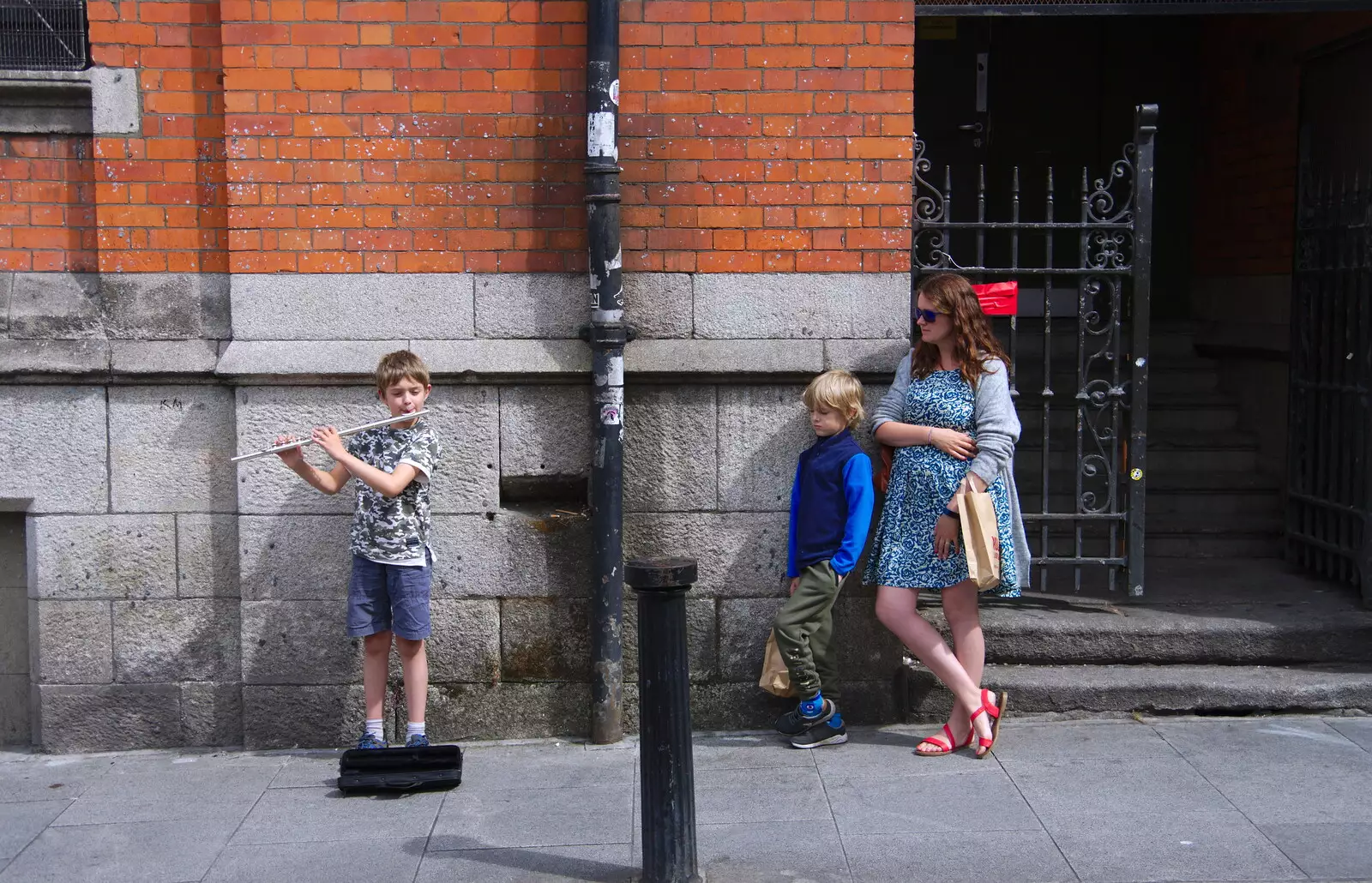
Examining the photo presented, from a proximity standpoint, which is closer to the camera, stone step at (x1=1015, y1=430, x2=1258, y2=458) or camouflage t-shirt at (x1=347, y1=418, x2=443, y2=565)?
camouflage t-shirt at (x1=347, y1=418, x2=443, y2=565)

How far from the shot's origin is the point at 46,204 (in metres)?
5.52

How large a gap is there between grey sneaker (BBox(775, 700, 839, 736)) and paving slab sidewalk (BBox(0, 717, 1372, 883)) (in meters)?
0.09

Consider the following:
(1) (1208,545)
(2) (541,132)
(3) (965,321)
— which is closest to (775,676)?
(3) (965,321)

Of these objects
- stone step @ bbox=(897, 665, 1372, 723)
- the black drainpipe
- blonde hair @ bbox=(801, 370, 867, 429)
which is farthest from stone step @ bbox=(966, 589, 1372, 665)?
the black drainpipe

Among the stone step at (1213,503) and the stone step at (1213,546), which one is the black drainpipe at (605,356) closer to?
the stone step at (1213,503)

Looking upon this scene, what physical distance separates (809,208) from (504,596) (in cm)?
202

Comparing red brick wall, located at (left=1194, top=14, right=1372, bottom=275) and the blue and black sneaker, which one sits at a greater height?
red brick wall, located at (left=1194, top=14, right=1372, bottom=275)

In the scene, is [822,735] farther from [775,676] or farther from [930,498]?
[930,498]

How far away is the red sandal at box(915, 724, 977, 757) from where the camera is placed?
5172mm

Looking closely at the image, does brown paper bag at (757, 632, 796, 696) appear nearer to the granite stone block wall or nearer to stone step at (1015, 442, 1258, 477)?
the granite stone block wall

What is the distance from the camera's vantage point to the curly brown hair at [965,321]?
5020mm

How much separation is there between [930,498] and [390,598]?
210 centimetres

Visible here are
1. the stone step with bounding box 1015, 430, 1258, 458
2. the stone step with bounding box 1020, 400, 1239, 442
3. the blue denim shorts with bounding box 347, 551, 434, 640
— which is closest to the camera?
the blue denim shorts with bounding box 347, 551, 434, 640

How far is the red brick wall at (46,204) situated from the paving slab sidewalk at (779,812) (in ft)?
6.79
